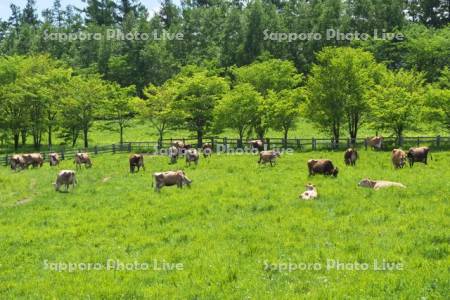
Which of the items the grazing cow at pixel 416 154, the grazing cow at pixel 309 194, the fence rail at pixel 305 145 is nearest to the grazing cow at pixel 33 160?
the fence rail at pixel 305 145

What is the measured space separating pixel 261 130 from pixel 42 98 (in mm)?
25147

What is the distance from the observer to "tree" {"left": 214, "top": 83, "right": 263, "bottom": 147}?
46.0m

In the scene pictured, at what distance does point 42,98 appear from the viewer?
178ft

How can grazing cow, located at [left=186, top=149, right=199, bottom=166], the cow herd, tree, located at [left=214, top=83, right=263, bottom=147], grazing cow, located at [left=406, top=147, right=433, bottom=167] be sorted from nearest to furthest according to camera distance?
the cow herd
grazing cow, located at [left=406, top=147, right=433, bottom=167]
grazing cow, located at [left=186, top=149, right=199, bottom=166]
tree, located at [left=214, top=83, right=263, bottom=147]

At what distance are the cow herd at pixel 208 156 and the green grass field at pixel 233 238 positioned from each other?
1.94 feet

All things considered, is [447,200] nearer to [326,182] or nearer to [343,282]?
[326,182]

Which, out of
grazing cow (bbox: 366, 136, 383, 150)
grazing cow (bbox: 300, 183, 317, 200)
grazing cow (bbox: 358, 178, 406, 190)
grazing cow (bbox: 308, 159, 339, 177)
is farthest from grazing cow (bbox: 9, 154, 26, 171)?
grazing cow (bbox: 366, 136, 383, 150)

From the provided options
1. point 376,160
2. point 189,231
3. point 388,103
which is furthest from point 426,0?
point 189,231

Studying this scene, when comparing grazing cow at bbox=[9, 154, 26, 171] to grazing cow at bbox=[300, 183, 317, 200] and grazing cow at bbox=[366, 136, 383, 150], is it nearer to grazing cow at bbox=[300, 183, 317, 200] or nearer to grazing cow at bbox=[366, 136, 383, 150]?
grazing cow at bbox=[300, 183, 317, 200]

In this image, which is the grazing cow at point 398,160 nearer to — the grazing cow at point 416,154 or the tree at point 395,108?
the grazing cow at point 416,154

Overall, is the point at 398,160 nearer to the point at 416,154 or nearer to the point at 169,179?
the point at 416,154

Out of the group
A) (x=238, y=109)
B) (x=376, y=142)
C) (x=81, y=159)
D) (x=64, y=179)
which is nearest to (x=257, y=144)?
(x=238, y=109)

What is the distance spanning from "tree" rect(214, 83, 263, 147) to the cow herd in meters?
5.10

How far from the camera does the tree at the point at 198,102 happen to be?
49875 millimetres
